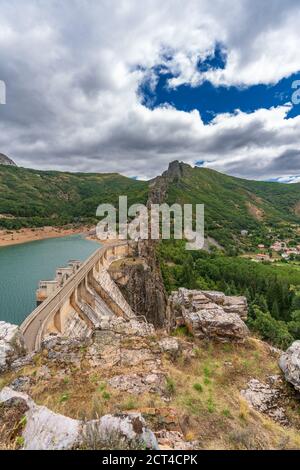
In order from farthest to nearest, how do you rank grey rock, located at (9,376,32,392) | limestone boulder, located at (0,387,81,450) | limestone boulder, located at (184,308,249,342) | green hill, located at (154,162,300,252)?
1. green hill, located at (154,162,300,252)
2. limestone boulder, located at (184,308,249,342)
3. grey rock, located at (9,376,32,392)
4. limestone boulder, located at (0,387,81,450)

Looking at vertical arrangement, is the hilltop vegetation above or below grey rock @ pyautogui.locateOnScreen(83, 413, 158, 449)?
below

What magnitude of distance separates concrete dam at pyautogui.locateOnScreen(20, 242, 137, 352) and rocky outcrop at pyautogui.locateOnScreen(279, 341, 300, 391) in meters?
7.08

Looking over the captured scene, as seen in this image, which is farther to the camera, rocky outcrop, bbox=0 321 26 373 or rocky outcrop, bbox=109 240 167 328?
rocky outcrop, bbox=109 240 167 328

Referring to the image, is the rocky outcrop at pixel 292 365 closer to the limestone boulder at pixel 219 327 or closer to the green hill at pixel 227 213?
the limestone boulder at pixel 219 327

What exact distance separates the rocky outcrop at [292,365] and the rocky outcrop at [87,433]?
5.00m

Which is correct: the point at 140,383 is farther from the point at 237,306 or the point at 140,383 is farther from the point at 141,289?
the point at 141,289

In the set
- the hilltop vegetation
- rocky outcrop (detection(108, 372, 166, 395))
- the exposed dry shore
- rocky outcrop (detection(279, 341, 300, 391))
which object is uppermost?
the exposed dry shore

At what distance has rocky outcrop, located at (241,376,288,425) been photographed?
682 cm

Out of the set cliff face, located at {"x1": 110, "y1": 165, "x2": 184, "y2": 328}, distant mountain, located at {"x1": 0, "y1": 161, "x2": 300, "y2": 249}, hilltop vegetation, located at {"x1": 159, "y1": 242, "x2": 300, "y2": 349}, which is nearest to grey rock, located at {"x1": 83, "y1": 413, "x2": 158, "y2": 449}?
hilltop vegetation, located at {"x1": 159, "y1": 242, "x2": 300, "y2": 349}

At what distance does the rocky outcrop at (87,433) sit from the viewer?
424cm

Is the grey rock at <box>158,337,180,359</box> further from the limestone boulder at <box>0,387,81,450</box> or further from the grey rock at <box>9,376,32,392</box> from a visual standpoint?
the limestone boulder at <box>0,387,81,450</box>
